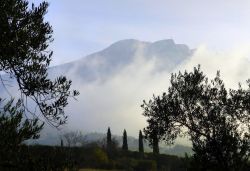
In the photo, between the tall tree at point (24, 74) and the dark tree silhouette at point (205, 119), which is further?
the dark tree silhouette at point (205, 119)

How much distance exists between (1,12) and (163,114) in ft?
70.3

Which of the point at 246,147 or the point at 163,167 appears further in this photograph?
the point at 163,167

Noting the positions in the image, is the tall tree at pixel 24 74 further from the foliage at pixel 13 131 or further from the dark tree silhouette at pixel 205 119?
the dark tree silhouette at pixel 205 119

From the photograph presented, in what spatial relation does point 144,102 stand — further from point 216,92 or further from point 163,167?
point 163,167

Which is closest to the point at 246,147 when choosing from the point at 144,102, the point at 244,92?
the point at 244,92

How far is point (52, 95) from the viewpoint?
13336 mm

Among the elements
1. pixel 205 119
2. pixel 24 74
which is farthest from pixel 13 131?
pixel 205 119

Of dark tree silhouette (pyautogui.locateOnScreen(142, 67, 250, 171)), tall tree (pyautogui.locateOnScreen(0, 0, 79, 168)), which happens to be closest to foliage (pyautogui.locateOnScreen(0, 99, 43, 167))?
tall tree (pyautogui.locateOnScreen(0, 0, 79, 168))

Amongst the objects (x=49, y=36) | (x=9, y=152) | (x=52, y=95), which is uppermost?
(x=49, y=36)

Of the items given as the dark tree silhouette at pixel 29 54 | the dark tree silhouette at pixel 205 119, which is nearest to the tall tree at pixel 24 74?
the dark tree silhouette at pixel 29 54

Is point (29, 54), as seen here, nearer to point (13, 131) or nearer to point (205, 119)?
point (13, 131)

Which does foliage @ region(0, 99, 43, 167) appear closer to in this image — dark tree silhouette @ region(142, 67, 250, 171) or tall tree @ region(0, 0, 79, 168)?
tall tree @ region(0, 0, 79, 168)

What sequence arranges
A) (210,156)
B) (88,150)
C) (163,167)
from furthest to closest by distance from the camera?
(163,167) < (88,150) < (210,156)

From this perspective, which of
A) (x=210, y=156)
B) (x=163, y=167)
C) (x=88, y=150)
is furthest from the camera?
(x=163, y=167)
